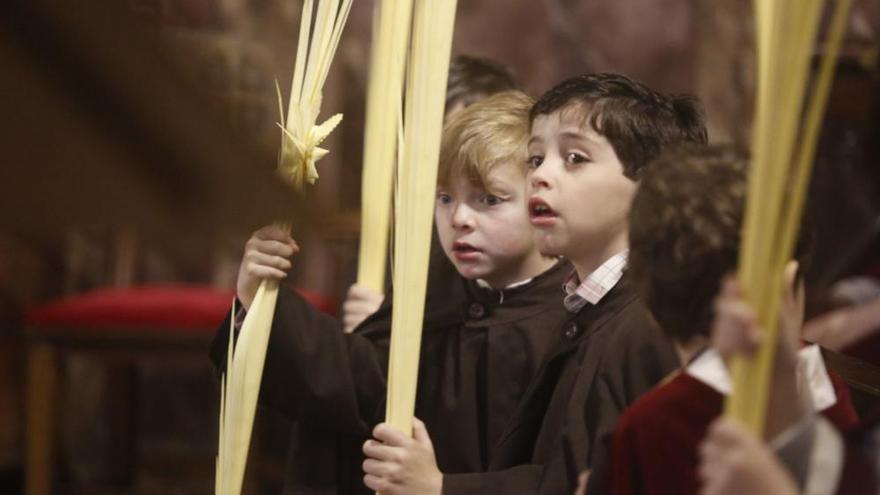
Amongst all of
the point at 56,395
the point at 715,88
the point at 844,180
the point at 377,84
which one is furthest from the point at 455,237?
the point at 715,88

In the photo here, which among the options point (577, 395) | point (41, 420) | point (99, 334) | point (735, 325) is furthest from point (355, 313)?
point (41, 420)

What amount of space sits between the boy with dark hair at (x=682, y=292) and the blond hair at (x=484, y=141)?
0.55 meters

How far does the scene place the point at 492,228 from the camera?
1.49 metres

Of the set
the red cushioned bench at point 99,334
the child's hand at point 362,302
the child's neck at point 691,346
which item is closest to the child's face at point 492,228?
the child's hand at point 362,302

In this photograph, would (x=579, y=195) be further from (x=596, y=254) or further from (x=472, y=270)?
(x=472, y=270)

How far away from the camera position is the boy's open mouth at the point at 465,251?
149cm

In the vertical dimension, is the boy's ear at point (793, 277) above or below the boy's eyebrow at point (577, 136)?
below

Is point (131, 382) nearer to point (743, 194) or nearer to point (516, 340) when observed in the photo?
point (516, 340)

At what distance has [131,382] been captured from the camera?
340cm

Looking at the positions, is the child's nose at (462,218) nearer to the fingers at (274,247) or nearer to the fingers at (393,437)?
the fingers at (274,247)

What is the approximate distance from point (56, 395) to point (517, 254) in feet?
5.72

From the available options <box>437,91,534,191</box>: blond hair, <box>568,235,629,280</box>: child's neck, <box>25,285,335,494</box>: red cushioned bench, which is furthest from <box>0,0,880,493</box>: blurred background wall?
<box>568,235,629,280</box>: child's neck

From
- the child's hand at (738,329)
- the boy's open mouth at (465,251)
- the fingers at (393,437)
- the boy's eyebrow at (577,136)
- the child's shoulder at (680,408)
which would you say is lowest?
the fingers at (393,437)

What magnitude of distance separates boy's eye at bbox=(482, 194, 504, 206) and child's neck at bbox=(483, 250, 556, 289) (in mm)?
68
